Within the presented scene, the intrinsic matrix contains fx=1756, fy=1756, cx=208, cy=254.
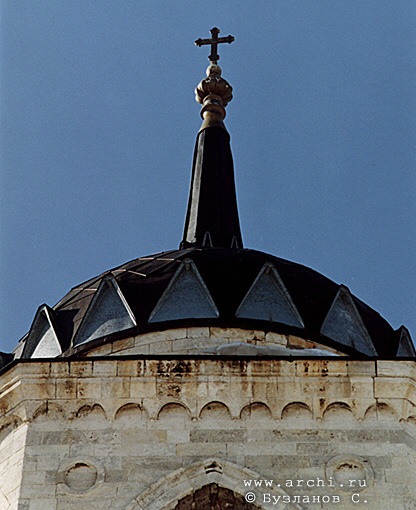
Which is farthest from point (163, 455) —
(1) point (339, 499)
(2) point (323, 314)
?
(2) point (323, 314)

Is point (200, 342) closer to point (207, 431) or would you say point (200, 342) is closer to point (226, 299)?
point (226, 299)

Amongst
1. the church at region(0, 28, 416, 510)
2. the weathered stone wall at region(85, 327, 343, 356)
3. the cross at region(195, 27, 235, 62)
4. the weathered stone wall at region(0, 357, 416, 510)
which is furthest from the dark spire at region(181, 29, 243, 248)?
the weathered stone wall at region(0, 357, 416, 510)

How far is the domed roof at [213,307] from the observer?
21.3 meters

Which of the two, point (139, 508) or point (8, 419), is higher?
point (8, 419)

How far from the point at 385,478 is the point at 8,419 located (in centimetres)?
436

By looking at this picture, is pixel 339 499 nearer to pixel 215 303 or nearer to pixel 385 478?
pixel 385 478

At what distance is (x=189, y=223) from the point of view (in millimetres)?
25734

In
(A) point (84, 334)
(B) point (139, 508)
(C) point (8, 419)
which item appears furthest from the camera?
(A) point (84, 334)

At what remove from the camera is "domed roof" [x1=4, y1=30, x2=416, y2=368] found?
69.9 feet

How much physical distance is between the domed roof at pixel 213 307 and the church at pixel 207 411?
29 millimetres

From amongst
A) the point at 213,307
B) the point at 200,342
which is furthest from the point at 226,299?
the point at 200,342

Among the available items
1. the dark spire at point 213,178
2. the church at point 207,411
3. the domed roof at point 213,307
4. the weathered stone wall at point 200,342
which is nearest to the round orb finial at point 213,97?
the dark spire at point 213,178

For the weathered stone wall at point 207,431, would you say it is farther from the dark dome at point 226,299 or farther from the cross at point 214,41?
the cross at point 214,41

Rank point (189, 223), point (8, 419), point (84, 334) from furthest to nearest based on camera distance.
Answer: point (189, 223)
point (84, 334)
point (8, 419)
